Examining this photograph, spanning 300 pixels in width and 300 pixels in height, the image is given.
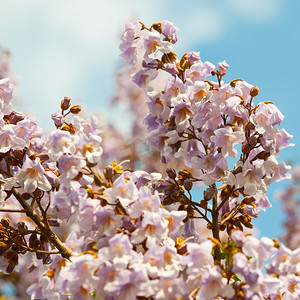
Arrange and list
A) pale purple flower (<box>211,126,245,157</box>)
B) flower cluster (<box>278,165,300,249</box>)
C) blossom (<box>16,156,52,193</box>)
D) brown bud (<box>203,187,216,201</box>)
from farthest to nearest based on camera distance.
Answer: flower cluster (<box>278,165,300,249</box>) < brown bud (<box>203,187,216,201</box>) < pale purple flower (<box>211,126,245,157</box>) < blossom (<box>16,156,52,193</box>)

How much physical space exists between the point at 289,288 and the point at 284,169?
0.57 metres

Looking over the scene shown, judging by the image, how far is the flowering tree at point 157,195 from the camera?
1.84 meters

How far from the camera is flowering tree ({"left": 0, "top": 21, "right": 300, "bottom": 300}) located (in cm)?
184

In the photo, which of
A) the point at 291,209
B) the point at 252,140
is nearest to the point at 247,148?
the point at 252,140

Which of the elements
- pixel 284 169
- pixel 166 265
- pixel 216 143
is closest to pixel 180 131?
pixel 216 143

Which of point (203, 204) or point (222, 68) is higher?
point (222, 68)

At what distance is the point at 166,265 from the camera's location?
1.86 m

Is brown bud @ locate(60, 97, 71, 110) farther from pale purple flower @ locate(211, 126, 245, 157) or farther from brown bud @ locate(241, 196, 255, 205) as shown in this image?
brown bud @ locate(241, 196, 255, 205)

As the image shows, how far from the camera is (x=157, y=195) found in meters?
1.92

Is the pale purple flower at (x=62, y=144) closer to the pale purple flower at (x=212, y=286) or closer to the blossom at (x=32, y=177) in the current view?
the blossom at (x=32, y=177)

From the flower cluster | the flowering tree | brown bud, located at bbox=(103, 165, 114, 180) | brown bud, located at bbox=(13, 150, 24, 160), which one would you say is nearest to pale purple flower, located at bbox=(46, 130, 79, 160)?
the flowering tree

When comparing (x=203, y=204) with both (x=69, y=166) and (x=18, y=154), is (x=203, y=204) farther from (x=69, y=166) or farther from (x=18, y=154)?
(x=18, y=154)

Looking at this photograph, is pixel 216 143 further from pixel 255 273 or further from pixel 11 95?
pixel 11 95

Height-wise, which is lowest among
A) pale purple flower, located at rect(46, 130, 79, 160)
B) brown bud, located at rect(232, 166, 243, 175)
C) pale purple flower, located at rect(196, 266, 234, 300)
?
pale purple flower, located at rect(196, 266, 234, 300)
